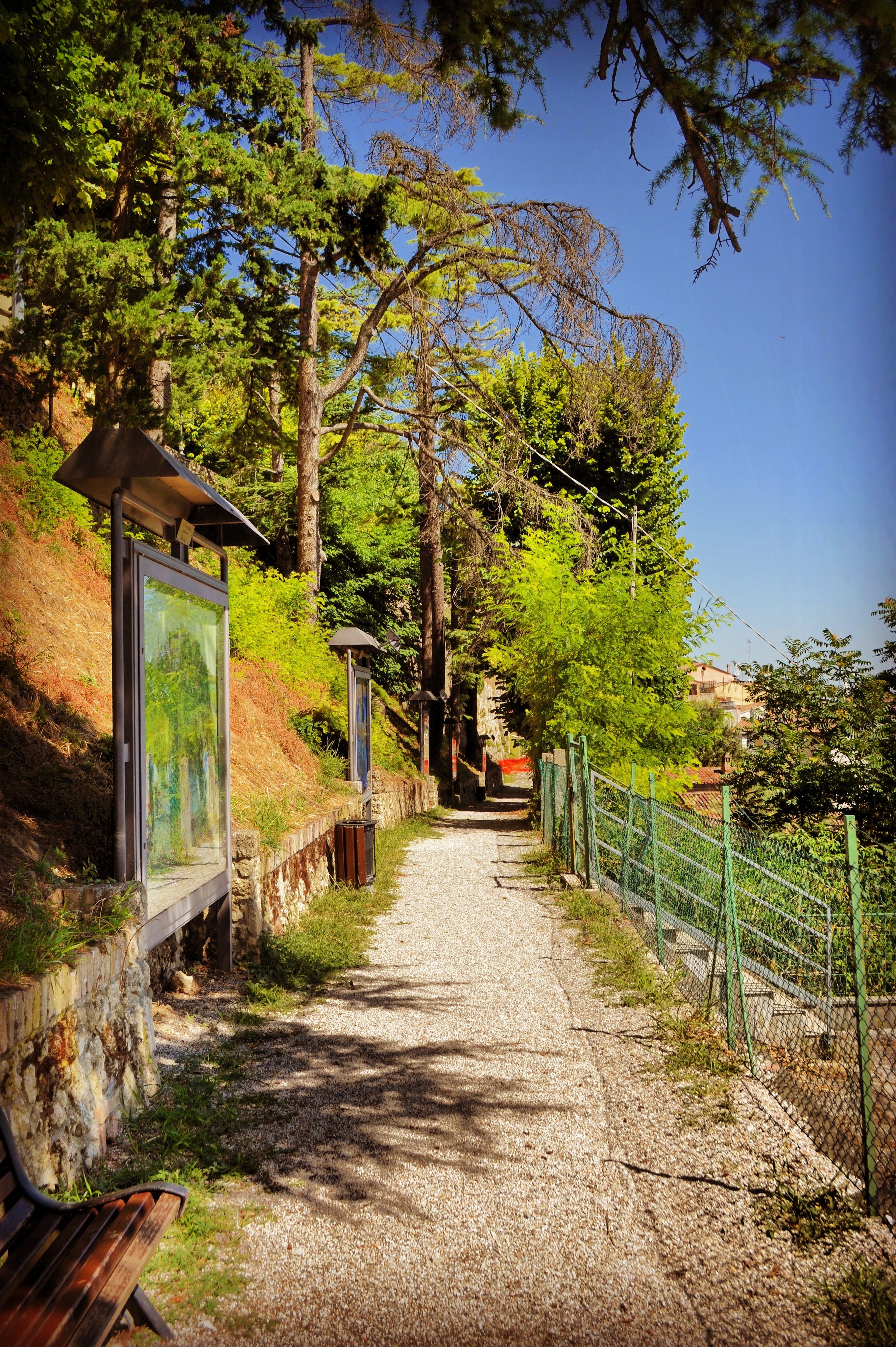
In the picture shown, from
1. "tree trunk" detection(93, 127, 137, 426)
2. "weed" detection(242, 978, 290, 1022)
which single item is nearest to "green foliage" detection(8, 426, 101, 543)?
"tree trunk" detection(93, 127, 137, 426)

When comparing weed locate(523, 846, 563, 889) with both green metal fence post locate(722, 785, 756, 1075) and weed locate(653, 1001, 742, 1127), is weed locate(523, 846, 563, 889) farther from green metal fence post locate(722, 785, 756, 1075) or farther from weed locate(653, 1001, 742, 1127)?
green metal fence post locate(722, 785, 756, 1075)

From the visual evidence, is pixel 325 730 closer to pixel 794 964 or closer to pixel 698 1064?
pixel 794 964

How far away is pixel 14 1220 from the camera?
8.71 feet

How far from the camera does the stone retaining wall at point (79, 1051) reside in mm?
3266

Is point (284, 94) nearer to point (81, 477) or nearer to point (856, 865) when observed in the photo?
point (81, 477)

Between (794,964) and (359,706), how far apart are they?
8213 mm

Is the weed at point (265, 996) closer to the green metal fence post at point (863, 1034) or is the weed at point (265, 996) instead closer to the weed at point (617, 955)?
the weed at point (617, 955)

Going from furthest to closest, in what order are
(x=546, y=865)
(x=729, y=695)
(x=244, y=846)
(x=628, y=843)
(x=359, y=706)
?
1. (x=729, y=695)
2. (x=546, y=865)
3. (x=359, y=706)
4. (x=628, y=843)
5. (x=244, y=846)

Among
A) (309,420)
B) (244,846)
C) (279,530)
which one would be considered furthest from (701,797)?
(279,530)

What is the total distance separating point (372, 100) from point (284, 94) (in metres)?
4.47

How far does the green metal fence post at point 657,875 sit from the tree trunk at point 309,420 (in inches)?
393

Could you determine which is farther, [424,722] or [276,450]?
[276,450]

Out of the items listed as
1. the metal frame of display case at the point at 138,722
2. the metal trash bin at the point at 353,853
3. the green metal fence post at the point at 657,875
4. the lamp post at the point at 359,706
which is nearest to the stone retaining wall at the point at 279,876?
the metal trash bin at the point at 353,853

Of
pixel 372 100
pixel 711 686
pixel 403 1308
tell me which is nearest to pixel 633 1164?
pixel 403 1308
